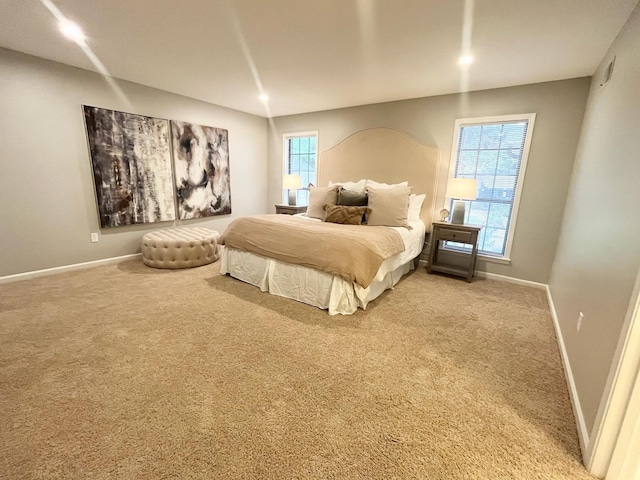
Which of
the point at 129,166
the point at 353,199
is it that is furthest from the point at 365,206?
the point at 129,166

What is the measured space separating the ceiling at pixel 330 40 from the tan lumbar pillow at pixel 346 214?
1523 mm

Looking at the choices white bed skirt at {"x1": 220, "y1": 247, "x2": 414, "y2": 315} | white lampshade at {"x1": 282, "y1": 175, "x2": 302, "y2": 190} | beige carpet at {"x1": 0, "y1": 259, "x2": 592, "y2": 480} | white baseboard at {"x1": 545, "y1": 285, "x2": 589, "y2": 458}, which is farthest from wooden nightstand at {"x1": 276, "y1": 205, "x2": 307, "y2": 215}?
white baseboard at {"x1": 545, "y1": 285, "x2": 589, "y2": 458}

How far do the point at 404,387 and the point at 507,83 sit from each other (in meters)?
3.53

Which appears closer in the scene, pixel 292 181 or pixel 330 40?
pixel 330 40

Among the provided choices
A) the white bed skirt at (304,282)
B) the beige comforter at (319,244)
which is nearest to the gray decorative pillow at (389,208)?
the beige comforter at (319,244)

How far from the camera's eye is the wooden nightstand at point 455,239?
3.37 m

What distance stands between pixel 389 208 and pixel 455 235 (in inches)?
36.4

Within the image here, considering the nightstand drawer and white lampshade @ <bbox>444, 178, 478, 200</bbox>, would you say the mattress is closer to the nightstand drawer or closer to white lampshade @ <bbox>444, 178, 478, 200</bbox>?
the nightstand drawer

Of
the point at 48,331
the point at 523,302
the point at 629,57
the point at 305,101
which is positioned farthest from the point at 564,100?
the point at 48,331

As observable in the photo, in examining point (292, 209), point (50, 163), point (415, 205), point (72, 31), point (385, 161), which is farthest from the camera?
point (292, 209)

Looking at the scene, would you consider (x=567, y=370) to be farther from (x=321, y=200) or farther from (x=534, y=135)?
(x=321, y=200)

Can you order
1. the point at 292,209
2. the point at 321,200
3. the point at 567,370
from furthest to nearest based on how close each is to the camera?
1. the point at 292,209
2. the point at 321,200
3. the point at 567,370

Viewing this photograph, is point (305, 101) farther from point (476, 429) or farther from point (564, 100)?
point (476, 429)

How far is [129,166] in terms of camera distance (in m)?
3.71
